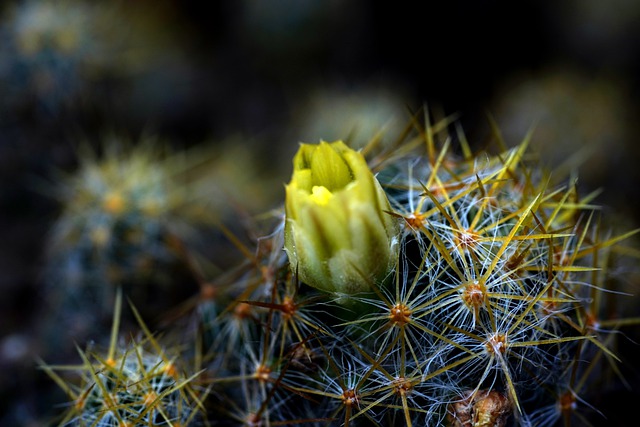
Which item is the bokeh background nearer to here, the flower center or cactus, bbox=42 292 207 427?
cactus, bbox=42 292 207 427

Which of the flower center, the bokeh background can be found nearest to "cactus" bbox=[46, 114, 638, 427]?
the flower center

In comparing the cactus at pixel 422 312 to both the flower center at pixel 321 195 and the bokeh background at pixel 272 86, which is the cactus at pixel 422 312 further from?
the bokeh background at pixel 272 86

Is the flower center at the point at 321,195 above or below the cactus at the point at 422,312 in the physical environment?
above

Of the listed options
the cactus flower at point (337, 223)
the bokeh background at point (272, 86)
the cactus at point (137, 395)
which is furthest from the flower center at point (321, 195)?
the bokeh background at point (272, 86)

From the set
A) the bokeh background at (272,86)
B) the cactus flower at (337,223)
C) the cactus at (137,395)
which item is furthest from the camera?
the bokeh background at (272,86)

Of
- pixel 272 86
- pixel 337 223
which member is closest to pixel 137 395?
pixel 337 223

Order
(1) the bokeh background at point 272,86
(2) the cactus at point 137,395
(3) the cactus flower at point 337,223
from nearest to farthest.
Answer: (3) the cactus flower at point 337,223
(2) the cactus at point 137,395
(1) the bokeh background at point 272,86

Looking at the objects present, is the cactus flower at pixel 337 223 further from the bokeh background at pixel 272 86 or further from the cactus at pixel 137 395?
the bokeh background at pixel 272 86

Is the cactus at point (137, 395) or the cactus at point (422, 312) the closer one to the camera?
the cactus at point (422, 312)
